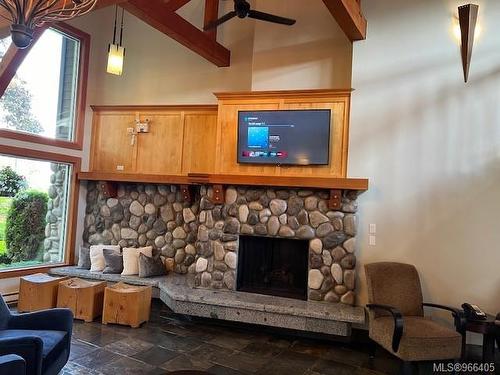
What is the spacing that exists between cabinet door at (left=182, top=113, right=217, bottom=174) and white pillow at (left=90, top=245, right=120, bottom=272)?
1.66m

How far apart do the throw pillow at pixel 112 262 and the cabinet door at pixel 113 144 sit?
1315 mm

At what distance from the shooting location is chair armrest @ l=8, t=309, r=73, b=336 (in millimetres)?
2921

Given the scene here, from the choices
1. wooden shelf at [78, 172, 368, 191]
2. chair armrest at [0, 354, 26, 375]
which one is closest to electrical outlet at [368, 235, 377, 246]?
wooden shelf at [78, 172, 368, 191]

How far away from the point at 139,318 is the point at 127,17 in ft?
16.0

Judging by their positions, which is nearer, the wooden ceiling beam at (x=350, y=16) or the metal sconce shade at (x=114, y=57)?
the wooden ceiling beam at (x=350, y=16)

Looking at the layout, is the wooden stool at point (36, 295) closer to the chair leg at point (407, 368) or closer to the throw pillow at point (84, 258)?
the throw pillow at point (84, 258)

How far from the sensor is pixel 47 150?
5312 mm

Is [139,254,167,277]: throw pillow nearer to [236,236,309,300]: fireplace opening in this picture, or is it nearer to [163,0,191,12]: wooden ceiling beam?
[236,236,309,300]: fireplace opening

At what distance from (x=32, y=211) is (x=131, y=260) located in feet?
5.45

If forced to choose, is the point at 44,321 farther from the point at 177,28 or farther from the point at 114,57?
the point at 177,28

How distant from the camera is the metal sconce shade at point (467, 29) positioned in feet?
12.8

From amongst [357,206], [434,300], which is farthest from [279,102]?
[434,300]

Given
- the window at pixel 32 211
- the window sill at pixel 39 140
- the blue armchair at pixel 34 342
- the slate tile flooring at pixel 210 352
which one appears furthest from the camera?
the window at pixel 32 211

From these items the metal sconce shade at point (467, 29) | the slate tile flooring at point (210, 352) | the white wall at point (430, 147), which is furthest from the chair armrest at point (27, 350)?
the metal sconce shade at point (467, 29)
